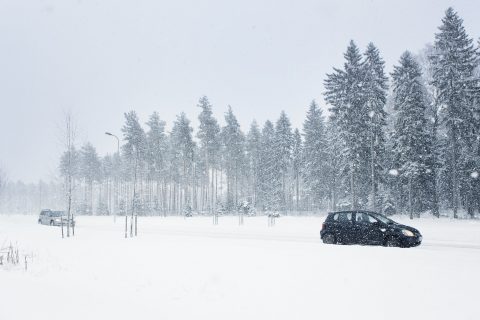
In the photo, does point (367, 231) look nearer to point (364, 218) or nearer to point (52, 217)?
point (364, 218)

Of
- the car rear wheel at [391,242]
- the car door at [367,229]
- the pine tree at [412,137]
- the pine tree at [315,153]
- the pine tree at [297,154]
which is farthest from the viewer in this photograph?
the pine tree at [297,154]

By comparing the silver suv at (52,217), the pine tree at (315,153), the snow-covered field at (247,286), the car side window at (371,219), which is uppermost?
the pine tree at (315,153)

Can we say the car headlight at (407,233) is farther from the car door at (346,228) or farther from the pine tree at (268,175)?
the pine tree at (268,175)

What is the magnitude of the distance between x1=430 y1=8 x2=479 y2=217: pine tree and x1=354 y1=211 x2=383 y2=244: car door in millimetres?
17961

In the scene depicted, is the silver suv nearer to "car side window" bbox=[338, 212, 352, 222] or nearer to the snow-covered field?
the snow-covered field

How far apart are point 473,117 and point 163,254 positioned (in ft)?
95.6

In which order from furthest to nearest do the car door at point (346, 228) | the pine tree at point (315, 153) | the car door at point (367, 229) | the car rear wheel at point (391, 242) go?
the pine tree at point (315, 153) → the car door at point (346, 228) → the car door at point (367, 229) → the car rear wheel at point (391, 242)

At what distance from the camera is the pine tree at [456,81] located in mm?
32156

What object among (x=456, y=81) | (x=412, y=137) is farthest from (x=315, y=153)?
(x=456, y=81)

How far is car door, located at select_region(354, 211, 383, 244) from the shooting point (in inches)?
664

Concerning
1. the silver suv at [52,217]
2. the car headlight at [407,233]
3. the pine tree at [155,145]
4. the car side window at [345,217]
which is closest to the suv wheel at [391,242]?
the car headlight at [407,233]

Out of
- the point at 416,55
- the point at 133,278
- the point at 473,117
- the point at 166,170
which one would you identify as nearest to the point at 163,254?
the point at 133,278

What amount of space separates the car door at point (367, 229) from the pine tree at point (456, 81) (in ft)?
58.9

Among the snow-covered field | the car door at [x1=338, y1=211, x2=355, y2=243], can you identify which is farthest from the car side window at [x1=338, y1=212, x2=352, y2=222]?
the snow-covered field
